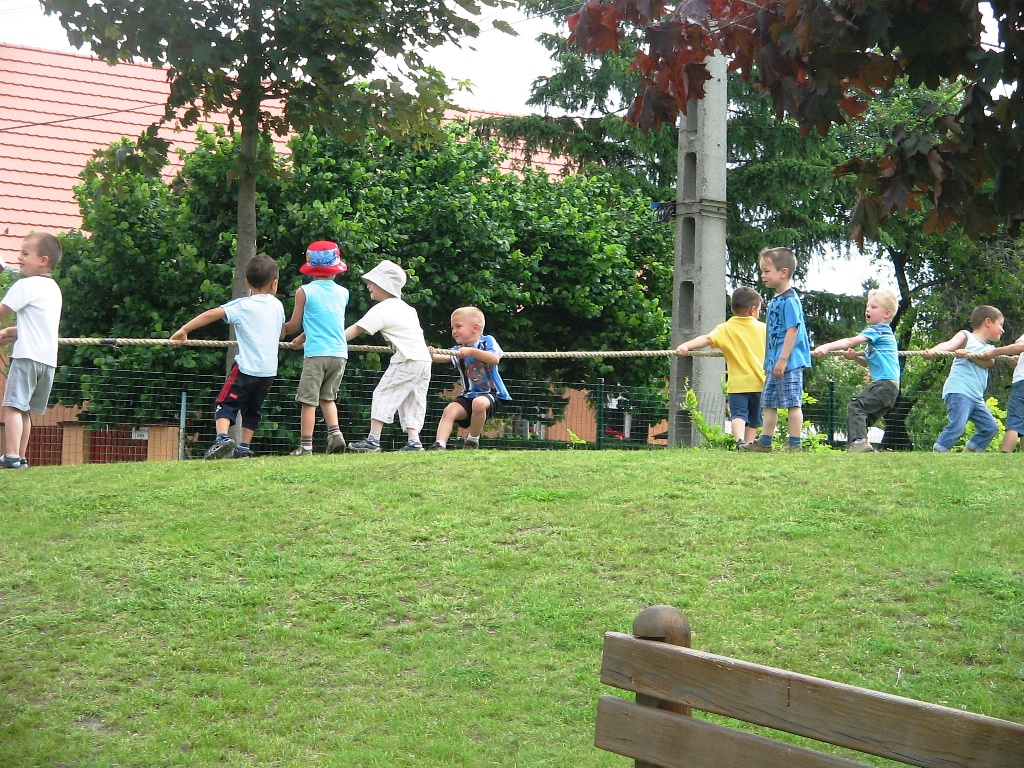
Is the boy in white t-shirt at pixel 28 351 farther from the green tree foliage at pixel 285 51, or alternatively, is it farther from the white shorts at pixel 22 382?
the green tree foliage at pixel 285 51

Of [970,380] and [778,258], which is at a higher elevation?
[778,258]

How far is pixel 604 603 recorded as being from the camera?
21.9 feet

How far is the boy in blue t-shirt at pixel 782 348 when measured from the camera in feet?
34.1

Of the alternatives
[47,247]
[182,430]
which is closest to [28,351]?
[47,247]

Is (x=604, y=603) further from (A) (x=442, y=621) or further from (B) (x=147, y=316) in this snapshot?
(B) (x=147, y=316)

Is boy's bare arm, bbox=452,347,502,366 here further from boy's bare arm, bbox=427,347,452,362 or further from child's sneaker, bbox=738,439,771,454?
child's sneaker, bbox=738,439,771,454

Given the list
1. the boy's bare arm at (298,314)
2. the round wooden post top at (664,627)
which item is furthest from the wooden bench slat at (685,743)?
the boy's bare arm at (298,314)

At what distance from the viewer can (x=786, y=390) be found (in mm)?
10539

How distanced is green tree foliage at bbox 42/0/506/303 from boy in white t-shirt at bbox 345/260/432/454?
1.46m

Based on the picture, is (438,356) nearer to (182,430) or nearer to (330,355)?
(330,355)

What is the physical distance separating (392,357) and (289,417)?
→ 3.61 m

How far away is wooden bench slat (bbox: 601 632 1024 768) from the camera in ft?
8.96

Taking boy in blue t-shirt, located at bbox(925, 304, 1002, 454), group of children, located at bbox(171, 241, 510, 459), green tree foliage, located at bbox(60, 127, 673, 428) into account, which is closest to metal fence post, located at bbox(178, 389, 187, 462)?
green tree foliage, located at bbox(60, 127, 673, 428)

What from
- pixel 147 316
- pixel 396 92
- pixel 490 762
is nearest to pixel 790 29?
pixel 490 762
